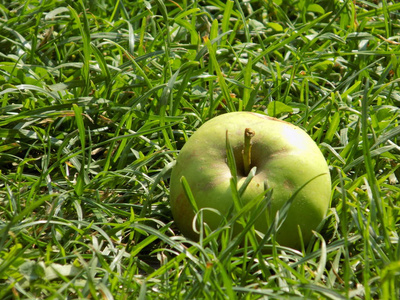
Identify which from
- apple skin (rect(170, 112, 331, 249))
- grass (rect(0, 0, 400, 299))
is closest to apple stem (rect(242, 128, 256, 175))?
apple skin (rect(170, 112, 331, 249))

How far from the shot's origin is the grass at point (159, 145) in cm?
165

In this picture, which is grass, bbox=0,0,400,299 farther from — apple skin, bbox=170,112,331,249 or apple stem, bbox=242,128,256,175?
apple stem, bbox=242,128,256,175

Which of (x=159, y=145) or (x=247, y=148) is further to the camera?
(x=159, y=145)

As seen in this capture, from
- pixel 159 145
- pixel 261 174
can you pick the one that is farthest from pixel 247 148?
pixel 159 145

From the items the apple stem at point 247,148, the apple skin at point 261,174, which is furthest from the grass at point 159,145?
the apple stem at point 247,148

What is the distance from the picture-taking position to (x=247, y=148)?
195cm

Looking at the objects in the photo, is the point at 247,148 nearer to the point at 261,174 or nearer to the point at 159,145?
the point at 261,174

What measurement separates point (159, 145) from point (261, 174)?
27.0 inches

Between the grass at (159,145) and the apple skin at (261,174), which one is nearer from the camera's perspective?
the grass at (159,145)

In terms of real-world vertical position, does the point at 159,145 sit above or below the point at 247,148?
below

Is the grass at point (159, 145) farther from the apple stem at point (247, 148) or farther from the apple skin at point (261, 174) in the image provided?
the apple stem at point (247, 148)

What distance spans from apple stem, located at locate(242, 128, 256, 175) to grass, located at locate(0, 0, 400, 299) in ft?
0.90

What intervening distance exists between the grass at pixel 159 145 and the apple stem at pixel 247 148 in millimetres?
273

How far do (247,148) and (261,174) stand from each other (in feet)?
0.35
